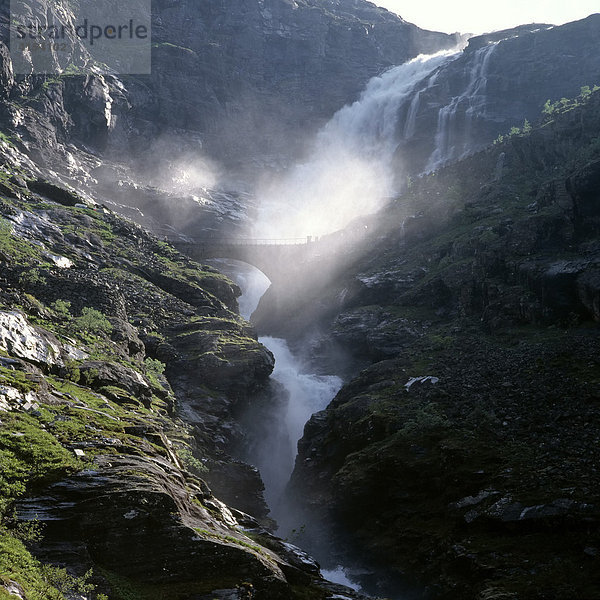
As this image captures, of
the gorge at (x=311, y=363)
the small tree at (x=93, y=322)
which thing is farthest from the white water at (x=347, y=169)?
the small tree at (x=93, y=322)

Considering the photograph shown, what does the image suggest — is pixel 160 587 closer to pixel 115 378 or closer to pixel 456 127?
pixel 115 378

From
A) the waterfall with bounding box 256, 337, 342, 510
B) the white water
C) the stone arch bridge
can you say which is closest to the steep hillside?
the waterfall with bounding box 256, 337, 342, 510

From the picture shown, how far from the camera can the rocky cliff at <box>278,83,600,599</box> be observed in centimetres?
2164

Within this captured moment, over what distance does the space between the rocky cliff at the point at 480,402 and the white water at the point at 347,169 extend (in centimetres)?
5057

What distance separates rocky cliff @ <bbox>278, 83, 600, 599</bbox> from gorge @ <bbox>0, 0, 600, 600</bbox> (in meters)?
0.16

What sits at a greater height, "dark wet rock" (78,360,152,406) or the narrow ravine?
the narrow ravine

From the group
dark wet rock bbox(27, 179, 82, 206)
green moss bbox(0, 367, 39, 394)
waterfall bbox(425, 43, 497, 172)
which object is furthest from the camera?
waterfall bbox(425, 43, 497, 172)

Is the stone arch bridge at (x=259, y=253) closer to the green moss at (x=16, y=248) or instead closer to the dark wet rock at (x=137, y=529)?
the green moss at (x=16, y=248)

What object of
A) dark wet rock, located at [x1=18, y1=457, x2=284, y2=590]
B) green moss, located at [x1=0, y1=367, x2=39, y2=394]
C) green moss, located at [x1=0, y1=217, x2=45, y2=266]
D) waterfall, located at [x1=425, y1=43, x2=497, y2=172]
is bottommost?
dark wet rock, located at [x1=18, y1=457, x2=284, y2=590]

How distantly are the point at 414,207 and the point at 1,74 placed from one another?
240ft

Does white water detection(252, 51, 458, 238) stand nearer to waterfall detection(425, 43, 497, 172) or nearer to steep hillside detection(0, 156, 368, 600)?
waterfall detection(425, 43, 497, 172)

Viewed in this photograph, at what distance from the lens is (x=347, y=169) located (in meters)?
132

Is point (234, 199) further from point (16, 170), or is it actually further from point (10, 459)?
point (10, 459)

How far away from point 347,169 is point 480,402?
355ft
